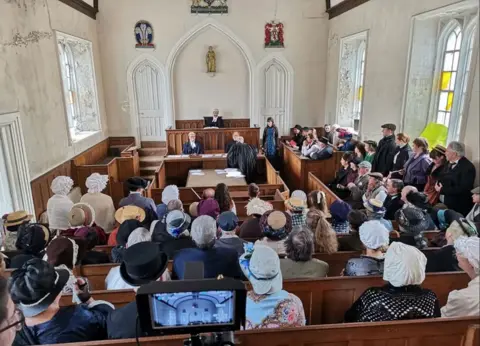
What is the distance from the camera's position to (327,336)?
1.78m

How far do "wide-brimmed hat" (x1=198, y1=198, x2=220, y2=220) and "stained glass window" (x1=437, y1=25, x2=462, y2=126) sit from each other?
4.31m

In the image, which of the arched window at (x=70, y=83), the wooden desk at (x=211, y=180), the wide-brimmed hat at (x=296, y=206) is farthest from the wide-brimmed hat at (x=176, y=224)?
the arched window at (x=70, y=83)

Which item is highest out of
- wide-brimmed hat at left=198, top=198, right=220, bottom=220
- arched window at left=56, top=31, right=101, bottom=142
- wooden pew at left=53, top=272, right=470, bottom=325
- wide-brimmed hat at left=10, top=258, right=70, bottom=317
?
arched window at left=56, top=31, right=101, bottom=142

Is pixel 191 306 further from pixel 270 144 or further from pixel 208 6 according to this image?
pixel 208 6

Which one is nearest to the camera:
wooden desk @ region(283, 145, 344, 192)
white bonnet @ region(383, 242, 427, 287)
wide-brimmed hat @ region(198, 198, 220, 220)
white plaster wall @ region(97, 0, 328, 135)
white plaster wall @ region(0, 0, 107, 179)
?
white bonnet @ region(383, 242, 427, 287)

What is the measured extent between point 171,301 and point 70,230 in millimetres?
2374

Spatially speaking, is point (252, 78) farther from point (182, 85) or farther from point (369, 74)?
point (369, 74)

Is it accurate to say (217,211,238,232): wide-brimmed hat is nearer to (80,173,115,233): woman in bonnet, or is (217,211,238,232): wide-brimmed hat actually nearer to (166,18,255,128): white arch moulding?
(80,173,115,233): woman in bonnet

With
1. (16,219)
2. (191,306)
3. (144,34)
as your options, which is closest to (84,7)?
(144,34)

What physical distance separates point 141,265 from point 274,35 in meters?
9.52

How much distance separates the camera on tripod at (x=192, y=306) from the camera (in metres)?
1.24

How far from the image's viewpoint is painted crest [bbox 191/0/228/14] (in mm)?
9500

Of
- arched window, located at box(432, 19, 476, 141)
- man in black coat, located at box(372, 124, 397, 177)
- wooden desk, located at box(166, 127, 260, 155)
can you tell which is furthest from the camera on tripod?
wooden desk, located at box(166, 127, 260, 155)

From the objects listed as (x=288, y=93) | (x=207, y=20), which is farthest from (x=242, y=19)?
(x=288, y=93)
